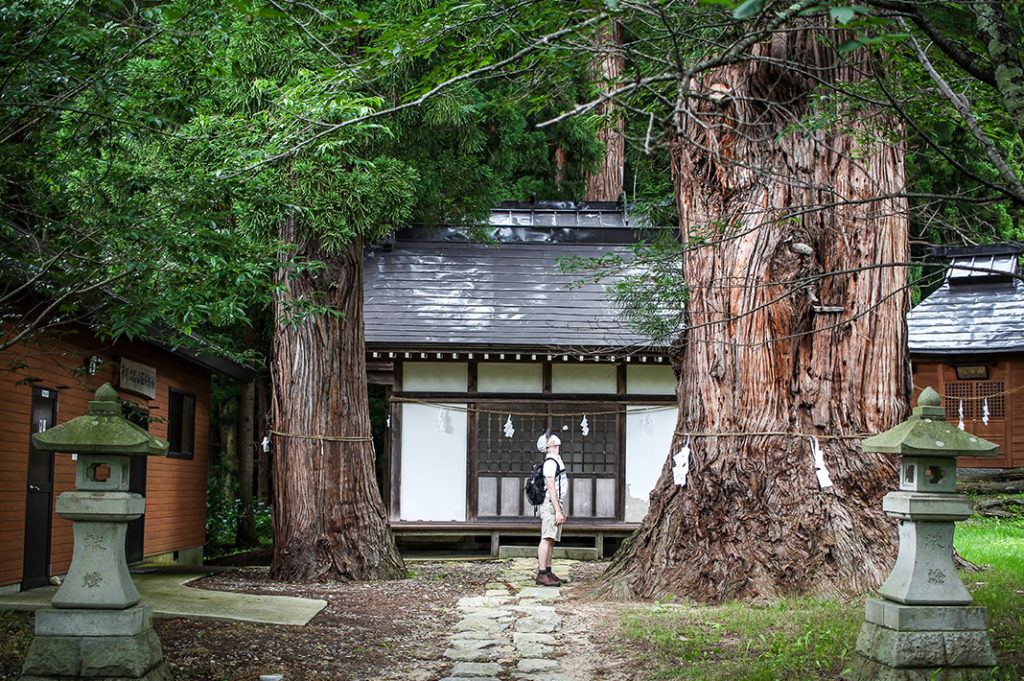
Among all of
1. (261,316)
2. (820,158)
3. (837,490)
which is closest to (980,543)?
(837,490)

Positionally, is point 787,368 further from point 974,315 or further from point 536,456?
point 974,315

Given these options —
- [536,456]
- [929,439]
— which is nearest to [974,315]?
[536,456]

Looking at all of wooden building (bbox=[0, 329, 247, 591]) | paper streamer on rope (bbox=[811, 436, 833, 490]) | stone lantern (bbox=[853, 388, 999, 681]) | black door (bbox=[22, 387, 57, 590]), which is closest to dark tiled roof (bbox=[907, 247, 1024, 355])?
paper streamer on rope (bbox=[811, 436, 833, 490])

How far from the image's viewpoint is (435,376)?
14984 mm

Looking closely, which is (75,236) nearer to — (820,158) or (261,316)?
(820,158)

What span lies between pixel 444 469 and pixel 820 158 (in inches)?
338

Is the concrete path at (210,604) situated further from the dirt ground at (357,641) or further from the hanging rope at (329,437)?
the hanging rope at (329,437)

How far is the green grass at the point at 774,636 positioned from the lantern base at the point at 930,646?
14cm

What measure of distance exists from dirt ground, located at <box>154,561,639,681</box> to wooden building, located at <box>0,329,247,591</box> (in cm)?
176

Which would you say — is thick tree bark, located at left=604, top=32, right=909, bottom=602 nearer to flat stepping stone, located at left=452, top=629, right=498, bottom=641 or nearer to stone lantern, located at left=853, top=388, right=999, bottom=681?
flat stepping stone, located at left=452, top=629, right=498, bottom=641

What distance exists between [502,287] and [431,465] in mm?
3532

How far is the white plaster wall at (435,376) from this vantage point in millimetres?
14961

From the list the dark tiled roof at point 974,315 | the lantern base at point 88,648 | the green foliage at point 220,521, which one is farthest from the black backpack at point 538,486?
the dark tiled roof at point 974,315

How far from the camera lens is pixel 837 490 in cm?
782
